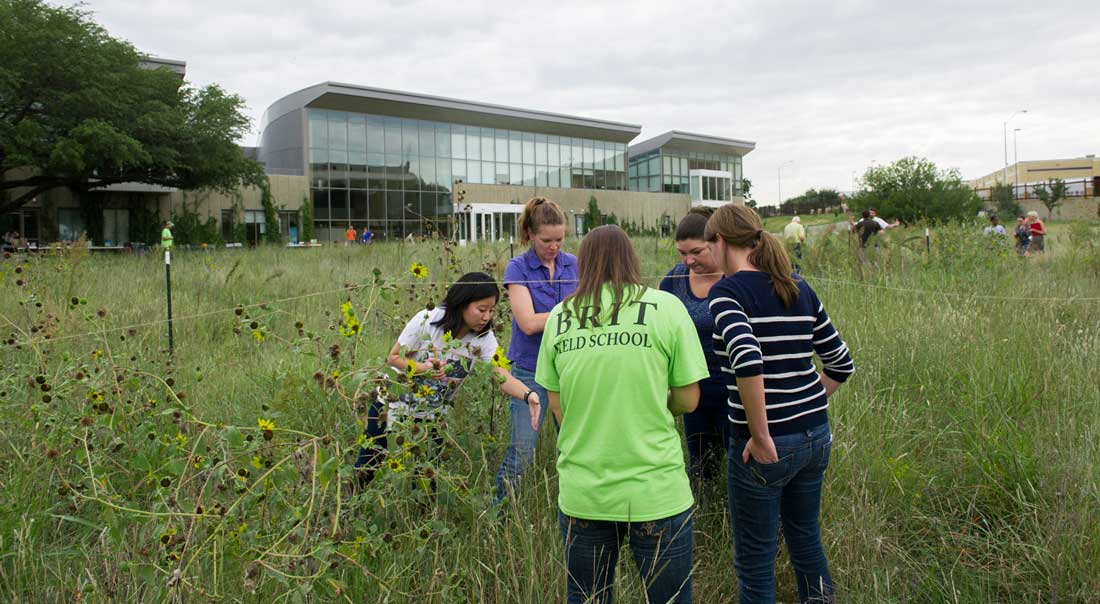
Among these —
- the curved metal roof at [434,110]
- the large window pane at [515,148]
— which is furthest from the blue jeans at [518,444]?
the large window pane at [515,148]

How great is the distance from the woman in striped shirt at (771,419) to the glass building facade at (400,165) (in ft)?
101

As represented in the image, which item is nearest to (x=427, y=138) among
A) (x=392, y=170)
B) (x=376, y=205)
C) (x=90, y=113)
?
(x=392, y=170)

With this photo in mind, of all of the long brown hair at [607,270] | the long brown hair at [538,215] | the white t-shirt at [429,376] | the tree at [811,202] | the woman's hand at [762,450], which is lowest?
the woman's hand at [762,450]

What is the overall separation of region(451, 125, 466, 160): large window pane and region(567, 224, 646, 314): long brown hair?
37706 millimetres

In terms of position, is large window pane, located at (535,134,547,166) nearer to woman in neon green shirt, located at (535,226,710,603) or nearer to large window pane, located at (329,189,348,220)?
large window pane, located at (329,189,348,220)

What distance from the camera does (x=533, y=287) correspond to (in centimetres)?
332

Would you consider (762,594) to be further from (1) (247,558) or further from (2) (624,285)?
(1) (247,558)

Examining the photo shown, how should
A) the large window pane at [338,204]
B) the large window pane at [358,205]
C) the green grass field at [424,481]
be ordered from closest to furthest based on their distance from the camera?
1. the green grass field at [424,481]
2. the large window pane at [338,204]
3. the large window pane at [358,205]

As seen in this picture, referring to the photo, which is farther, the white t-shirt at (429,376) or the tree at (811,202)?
the tree at (811,202)

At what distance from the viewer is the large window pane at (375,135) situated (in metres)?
35.9

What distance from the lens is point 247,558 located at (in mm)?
2285

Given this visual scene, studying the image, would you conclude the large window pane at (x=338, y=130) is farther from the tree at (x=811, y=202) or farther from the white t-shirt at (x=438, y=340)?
the tree at (x=811, y=202)

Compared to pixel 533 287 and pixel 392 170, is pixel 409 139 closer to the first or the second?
pixel 392 170

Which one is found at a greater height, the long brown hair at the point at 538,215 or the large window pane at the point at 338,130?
the large window pane at the point at 338,130
